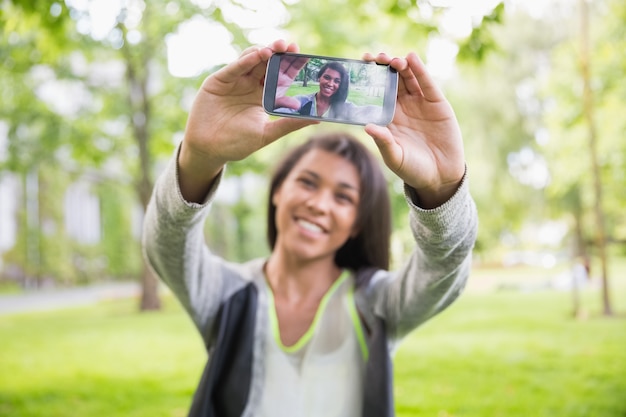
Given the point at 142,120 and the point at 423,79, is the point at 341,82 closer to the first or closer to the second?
the point at 423,79

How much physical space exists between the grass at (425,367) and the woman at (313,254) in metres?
2.32

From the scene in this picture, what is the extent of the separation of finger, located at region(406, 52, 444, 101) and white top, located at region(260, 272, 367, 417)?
0.72 metres

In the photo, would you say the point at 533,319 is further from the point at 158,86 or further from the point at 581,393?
the point at 158,86

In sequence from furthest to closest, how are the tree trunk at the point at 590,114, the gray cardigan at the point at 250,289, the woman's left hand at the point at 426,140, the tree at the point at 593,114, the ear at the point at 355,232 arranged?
the tree at the point at 593,114 → the tree trunk at the point at 590,114 → the ear at the point at 355,232 → the gray cardigan at the point at 250,289 → the woman's left hand at the point at 426,140

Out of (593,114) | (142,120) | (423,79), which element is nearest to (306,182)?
(423,79)

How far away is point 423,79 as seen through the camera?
1192 millimetres

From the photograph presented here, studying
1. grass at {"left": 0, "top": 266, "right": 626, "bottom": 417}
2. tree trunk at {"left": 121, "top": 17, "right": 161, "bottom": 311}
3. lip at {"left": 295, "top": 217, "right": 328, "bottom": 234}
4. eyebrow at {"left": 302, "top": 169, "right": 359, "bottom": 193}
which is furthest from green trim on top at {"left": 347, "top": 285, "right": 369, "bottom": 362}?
tree trunk at {"left": 121, "top": 17, "right": 161, "bottom": 311}

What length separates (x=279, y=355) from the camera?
5.44ft

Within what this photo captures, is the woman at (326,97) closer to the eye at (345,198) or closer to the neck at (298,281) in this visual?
the eye at (345,198)

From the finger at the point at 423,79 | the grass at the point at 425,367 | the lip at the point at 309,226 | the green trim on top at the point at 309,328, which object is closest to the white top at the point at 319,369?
the green trim on top at the point at 309,328

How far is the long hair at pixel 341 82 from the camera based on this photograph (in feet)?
3.81

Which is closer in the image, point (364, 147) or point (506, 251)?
point (364, 147)

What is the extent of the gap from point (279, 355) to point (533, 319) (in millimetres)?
7315

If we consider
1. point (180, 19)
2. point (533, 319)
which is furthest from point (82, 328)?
point (533, 319)
